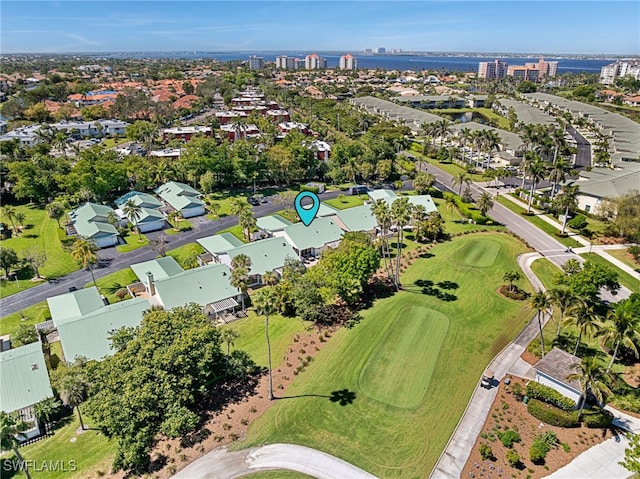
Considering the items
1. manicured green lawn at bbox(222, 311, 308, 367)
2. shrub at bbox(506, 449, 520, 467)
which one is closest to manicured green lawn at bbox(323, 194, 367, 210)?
manicured green lawn at bbox(222, 311, 308, 367)

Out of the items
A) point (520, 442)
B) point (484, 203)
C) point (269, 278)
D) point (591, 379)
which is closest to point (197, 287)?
point (269, 278)

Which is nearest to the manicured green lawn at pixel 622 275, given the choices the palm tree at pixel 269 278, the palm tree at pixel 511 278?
the palm tree at pixel 511 278

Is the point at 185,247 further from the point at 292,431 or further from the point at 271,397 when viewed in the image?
the point at 292,431

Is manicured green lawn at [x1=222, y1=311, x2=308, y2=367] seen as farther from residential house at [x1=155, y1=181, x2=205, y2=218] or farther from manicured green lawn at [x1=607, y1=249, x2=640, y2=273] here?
manicured green lawn at [x1=607, y1=249, x2=640, y2=273]

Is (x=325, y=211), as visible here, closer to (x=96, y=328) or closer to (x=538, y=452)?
(x=96, y=328)

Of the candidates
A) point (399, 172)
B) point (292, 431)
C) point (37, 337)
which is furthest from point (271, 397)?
point (399, 172)
